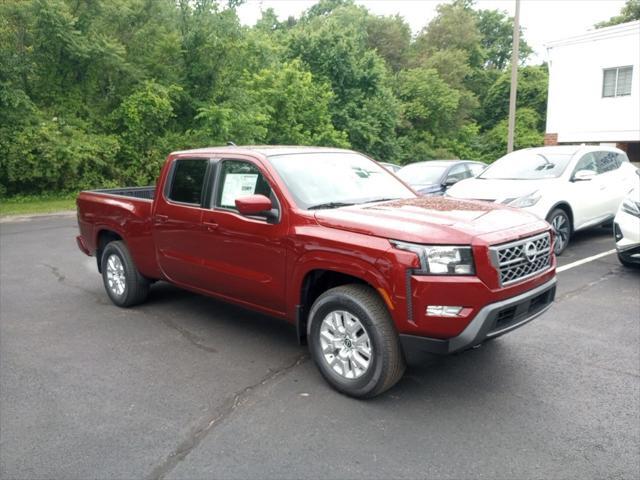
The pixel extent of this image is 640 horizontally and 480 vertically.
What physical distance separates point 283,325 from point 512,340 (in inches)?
86.4

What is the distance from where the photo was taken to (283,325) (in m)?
5.55

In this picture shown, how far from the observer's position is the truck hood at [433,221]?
3576 millimetres

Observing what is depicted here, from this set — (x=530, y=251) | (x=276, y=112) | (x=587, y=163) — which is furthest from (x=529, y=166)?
(x=276, y=112)

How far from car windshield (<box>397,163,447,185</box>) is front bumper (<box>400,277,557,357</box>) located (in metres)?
8.63

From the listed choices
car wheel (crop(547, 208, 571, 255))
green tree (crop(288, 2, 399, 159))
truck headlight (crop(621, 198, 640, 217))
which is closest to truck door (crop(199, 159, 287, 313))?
truck headlight (crop(621, 198, 640, 217))

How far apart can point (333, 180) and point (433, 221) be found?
4.01ft

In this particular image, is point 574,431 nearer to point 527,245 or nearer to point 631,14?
point 527,245

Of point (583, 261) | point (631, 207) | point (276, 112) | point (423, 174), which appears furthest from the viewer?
point (276, 112)

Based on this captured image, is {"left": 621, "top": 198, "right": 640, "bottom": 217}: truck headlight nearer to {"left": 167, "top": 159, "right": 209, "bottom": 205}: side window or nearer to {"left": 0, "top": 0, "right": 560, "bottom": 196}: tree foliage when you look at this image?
{"left": 167, "top": 159, "right": 209, "bottom": 205}: side window

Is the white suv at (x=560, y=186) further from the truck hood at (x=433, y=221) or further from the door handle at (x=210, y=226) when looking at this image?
the door handle at (x=210, y=226)

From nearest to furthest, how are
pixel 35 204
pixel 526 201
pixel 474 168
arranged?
pixel 526 201 → pixel 474 168 → pixel 35 204

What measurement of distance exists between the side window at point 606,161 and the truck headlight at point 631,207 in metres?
2.48

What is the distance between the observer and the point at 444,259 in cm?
352

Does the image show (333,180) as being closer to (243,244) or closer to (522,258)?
(243,244)
